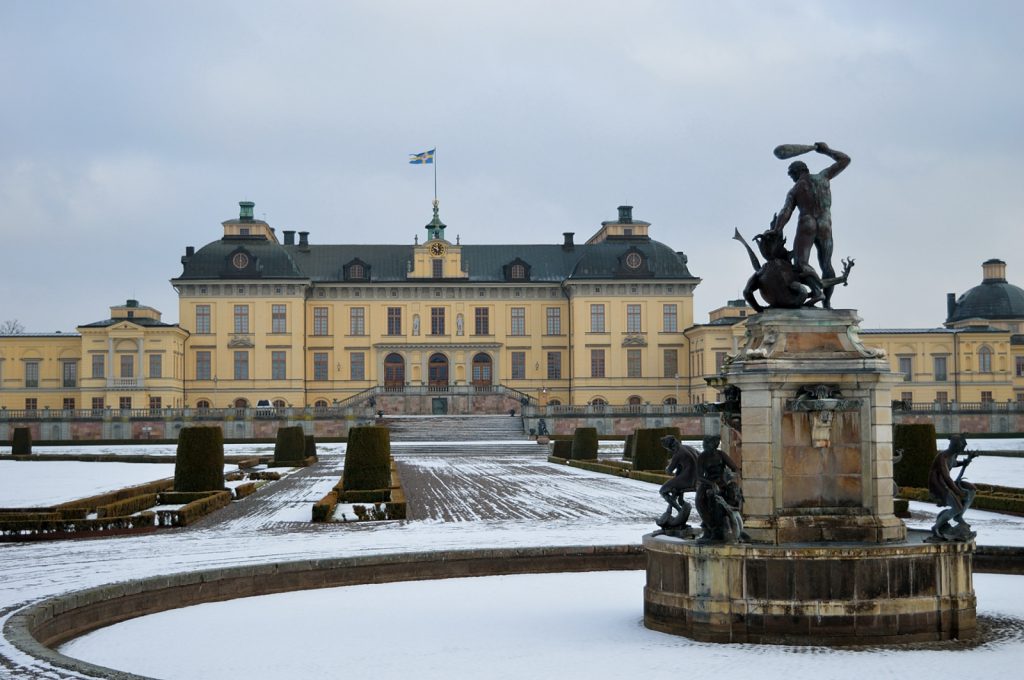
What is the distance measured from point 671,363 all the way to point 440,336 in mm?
Answer: 12182

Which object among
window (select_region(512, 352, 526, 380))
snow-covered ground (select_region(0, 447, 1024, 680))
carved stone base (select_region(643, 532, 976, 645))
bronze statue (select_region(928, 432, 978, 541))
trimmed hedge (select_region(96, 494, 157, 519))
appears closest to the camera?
snow-covered ground (select_region(0, 447, 1024, 680))

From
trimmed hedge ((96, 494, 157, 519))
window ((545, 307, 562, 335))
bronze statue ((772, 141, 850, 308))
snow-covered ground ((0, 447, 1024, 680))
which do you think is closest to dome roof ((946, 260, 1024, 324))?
window ((545, 307, 562, 335))

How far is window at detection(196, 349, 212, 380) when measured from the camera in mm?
64688

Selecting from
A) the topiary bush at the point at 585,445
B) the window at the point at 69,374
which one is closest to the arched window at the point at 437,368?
the window at the point at 69,374

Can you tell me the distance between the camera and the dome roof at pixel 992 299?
7044cm

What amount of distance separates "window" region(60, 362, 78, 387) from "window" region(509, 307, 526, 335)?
22.5 metres

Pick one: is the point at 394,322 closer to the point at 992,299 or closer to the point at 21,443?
the point at 21,443

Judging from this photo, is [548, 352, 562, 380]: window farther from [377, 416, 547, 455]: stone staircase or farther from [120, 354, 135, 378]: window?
[120, 354, 135, 378]: window

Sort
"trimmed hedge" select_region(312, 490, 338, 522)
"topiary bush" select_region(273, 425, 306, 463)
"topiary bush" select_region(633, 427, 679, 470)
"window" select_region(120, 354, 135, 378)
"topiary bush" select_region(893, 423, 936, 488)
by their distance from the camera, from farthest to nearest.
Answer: "window" select_region(120, 354, 135, 378), "topiary bush" select_region(273, 425, 306, 463), "topiary bush" select_region(633, 427, 679, 470), "topiary bush" select_region(893, 423, 936, 488), "trimmed hedge" select_region(312, 490, 338, 522)

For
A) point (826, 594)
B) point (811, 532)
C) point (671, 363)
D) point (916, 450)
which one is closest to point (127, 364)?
point (671, 363)

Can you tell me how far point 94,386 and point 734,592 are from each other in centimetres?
5690

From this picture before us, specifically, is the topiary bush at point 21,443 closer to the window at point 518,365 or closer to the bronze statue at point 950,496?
the window at point 518,365

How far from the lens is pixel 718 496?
9523 millimetres

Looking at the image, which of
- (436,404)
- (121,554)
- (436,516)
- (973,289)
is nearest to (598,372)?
(436,404)
